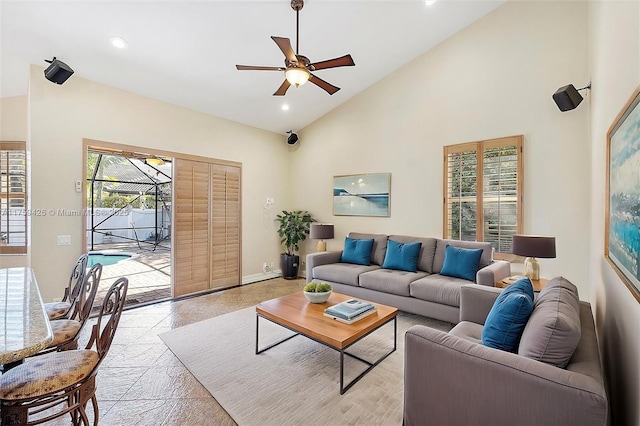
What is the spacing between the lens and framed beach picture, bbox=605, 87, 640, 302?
1.26 metres

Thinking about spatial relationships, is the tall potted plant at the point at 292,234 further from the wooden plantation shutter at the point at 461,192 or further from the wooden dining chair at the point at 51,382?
the wooden dining chair at the point at 51,382

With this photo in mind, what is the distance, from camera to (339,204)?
18.3 ft

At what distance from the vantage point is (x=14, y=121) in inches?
173

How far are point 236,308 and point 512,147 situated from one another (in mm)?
4300

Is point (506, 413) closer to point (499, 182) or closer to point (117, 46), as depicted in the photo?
point (499, 182)

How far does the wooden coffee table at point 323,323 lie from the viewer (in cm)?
223

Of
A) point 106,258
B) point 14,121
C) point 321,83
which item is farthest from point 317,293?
point 106,258

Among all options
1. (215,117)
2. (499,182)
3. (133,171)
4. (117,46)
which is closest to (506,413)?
→ (499,182)

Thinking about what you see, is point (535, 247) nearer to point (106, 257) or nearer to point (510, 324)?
point (510, 324)

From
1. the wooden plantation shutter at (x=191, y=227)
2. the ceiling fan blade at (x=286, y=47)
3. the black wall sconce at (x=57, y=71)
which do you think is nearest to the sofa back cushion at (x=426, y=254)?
the ceiling fan blade at (x=286, y=47)

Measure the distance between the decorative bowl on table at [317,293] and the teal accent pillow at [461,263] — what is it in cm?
174

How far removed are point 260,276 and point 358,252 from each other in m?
2.27

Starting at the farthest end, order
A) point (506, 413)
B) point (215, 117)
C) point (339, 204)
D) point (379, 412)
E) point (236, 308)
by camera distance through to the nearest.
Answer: point (339, 204), point (215, 117), point (236, 308), point (379, 412), point (506, 413)

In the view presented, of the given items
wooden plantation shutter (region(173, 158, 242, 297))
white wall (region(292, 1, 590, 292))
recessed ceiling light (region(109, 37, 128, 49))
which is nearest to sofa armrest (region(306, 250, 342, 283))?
white wall (region(292, 1, 590, 292))
